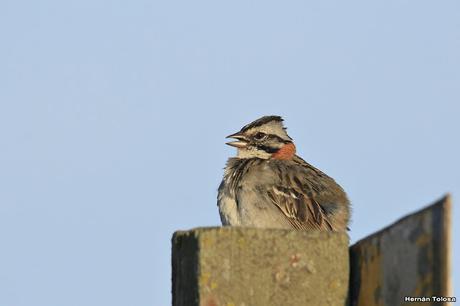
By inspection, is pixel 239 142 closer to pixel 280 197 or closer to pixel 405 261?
pixel 280 197

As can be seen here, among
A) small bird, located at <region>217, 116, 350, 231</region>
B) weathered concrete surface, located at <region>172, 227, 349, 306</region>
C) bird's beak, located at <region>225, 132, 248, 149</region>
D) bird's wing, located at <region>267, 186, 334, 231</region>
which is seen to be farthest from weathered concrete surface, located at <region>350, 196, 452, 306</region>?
bird's beak, located at <region>225, 132, 248, 149</region>

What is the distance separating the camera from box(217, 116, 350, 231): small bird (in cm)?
1080

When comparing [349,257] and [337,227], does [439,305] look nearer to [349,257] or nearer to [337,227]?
[349,257]

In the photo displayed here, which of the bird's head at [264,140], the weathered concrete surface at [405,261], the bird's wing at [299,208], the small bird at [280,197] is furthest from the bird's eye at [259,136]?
the weathered concrete surface at [405,261]

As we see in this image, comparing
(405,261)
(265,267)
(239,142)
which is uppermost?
(239,142)

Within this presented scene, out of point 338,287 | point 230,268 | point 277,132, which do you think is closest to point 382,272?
point 338,287

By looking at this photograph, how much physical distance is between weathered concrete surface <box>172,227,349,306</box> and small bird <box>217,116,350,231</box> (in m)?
5.23

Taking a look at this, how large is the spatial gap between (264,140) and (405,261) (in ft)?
25.3

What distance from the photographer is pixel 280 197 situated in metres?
11.0

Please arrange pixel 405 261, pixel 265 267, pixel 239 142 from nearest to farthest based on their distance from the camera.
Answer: pixel 405 261 < pixel 265 267 < pixel 239 142

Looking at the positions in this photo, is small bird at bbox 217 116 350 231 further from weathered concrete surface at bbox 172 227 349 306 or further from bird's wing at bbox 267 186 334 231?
weathered concrete surface at bbox 172 227 349 306

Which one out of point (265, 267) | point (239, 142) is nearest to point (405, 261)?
point (265, 267)

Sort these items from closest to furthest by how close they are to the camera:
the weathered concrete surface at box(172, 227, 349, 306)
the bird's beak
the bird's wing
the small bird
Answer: the weathered concrete surface at box(172, 227, 349, 306), the small bird, the bird's wing, the bird's beak

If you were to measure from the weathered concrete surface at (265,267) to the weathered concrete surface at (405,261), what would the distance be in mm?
120
